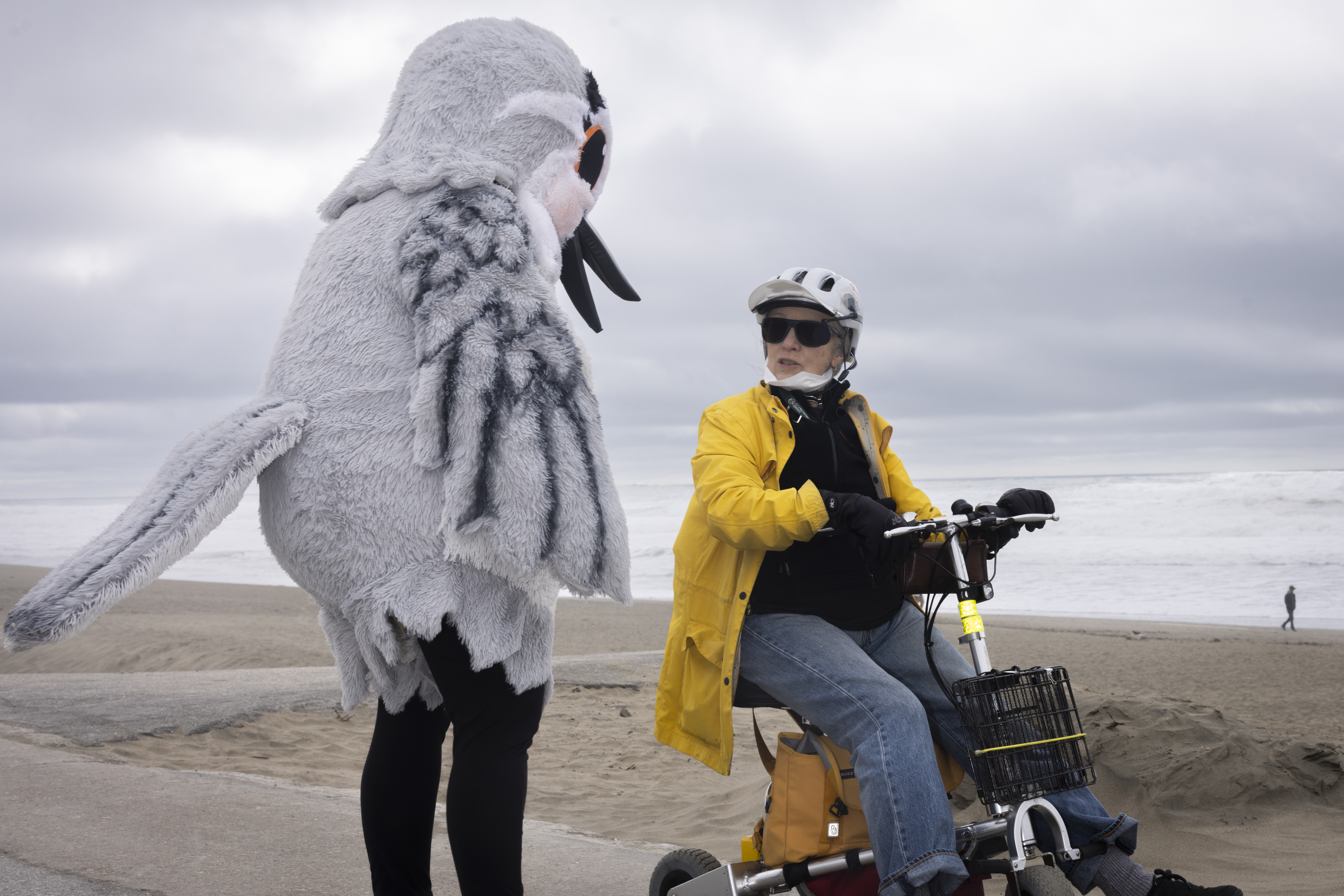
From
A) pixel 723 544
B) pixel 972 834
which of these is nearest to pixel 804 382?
pixel 723 544

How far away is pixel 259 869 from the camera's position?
306 centimetres

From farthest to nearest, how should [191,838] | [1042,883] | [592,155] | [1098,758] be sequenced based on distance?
1. [1098,758]
2. [191,838]
3. [592,155]
4. [1042,883]

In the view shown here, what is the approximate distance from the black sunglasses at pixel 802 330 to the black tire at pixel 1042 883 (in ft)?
4.56

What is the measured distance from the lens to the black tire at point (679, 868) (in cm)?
270

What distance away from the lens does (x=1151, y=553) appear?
26.4m

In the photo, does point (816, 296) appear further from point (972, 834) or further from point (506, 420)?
point (972, 834)

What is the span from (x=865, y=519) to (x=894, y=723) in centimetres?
46

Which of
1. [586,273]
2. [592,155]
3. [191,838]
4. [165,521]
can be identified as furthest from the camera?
[191,838]

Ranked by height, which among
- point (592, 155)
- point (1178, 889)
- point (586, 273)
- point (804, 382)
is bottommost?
point (1178, 889)

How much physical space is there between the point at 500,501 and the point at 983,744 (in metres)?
1.12

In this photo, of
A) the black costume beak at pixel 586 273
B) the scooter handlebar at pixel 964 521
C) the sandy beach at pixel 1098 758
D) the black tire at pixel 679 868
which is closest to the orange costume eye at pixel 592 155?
the black costume beak at pixel 586 273

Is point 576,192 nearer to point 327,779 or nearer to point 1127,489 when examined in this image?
point 327,779

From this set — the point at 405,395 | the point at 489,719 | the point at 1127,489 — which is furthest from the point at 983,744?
the point at 1127,489

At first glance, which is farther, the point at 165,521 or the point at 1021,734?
the point at 1021,734
